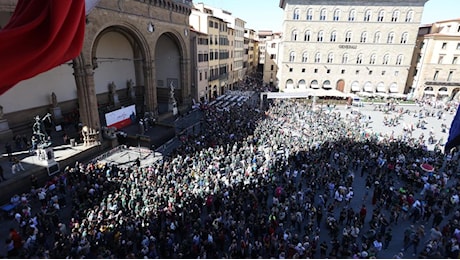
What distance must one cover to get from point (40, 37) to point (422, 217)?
16677 mm

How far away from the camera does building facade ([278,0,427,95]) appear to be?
4081 cm

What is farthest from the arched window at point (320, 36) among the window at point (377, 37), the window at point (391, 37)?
the window at point (391, 37)

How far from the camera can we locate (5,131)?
19.6 m

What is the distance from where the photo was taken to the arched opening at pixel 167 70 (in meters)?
33.4

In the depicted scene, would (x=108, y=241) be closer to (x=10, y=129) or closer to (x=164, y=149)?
(x=164, y=149)

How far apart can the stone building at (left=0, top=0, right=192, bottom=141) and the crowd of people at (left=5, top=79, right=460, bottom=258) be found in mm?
9329

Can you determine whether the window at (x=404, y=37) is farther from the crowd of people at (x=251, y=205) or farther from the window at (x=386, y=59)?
the crowd of people at (x=251, y=205)

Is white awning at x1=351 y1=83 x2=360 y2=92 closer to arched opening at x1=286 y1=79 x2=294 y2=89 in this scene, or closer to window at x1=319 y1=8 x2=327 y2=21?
arched opening at x1=286 y1=79 x2=294 y2=89

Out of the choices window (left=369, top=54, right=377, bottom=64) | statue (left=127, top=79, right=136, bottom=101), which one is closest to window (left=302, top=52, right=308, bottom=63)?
window (left=369, top=54, right=377, bottom=64)

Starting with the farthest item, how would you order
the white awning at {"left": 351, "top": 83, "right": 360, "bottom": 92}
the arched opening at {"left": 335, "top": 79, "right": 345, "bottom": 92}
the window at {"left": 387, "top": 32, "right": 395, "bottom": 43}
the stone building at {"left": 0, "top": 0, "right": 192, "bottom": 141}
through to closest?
the arched opening at {"left": 335, "top": 79, "right": 345, "bottom": 92} → the white awning at {"left": 351, "top": 83, "right": 360, "bottom": 92} → the window at {"left": 387, "top": 32, "right": 395, "bottom": 43} → the stone building at {"left": 0, "top": 0, "right": 192, "bottom": 141}

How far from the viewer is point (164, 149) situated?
874 inches

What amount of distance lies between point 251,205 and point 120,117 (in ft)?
50.4

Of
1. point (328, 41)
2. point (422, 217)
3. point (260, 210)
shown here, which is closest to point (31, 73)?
point (260, 210)

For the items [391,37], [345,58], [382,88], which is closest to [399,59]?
[391,37]
